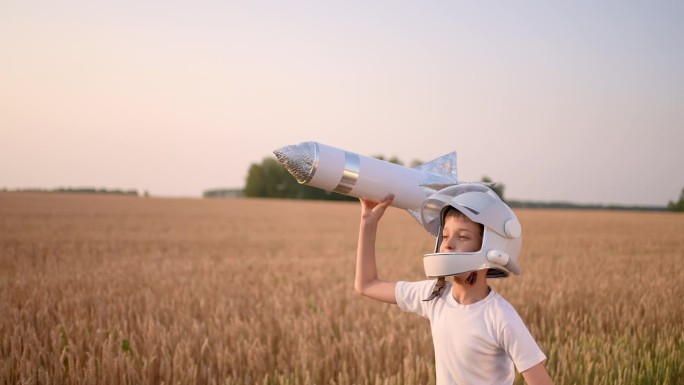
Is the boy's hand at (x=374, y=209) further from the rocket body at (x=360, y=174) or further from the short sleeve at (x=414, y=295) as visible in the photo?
the short sleeve at (x=414, y=295)

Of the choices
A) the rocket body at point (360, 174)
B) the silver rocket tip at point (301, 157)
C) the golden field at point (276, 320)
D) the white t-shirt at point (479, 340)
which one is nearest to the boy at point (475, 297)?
the white t-shirt at point (479, 340)

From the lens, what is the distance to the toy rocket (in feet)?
8.34

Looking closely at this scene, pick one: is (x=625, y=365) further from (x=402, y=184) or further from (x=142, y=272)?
(x=142, y=272)

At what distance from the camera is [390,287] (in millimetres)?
2650

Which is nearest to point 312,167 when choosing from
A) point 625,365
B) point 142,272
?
point 625,365

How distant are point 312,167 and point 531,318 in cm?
420

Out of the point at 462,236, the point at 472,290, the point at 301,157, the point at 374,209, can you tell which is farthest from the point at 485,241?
the point at 301,157

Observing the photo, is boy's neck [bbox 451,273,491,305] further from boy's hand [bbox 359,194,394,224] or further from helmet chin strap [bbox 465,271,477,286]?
boy's hand [bbox 359,194,394,224]

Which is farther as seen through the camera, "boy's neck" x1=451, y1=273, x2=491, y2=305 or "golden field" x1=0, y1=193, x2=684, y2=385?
"golden field" x1=0, y1=193, x2=684, y2=385

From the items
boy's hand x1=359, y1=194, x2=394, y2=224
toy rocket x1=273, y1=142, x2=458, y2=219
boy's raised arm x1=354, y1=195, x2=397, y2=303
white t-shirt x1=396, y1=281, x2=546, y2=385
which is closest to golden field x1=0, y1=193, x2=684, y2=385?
boy's raised arm x1=354, y1=195, x2=397, y2=303

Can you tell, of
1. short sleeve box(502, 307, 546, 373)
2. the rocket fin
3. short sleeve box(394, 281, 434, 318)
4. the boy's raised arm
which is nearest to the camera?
short sleeve box(502, 307, 546, 373)

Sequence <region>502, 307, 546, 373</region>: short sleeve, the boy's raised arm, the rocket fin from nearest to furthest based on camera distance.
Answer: <region>502, 307, 546, 373</region>: short sleeve < the boy's raised arm < the rocket fin

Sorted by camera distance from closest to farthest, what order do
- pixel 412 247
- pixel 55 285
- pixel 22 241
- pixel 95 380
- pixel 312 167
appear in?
pixel 312 167 → pixel 95 380 → pixel 55 285 → pixel 22 241 → pixel 412 247

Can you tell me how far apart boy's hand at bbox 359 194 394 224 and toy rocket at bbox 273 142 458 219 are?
32 millimetres
